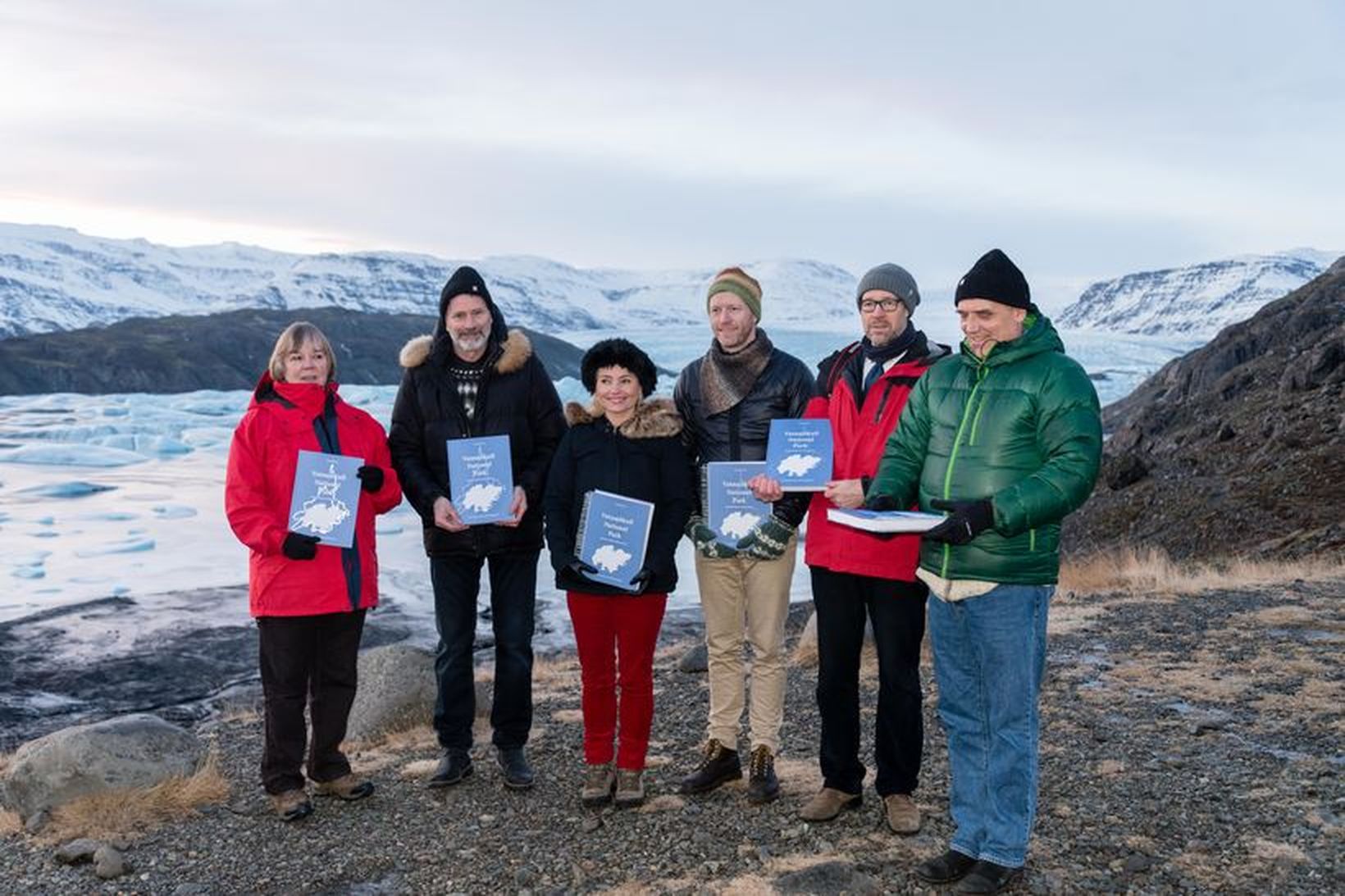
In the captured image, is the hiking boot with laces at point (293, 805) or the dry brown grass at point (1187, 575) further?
the dry brown grass at point (1187, 575)

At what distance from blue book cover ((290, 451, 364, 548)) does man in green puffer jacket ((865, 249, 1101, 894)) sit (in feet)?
8.30

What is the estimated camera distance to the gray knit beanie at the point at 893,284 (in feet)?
14.9

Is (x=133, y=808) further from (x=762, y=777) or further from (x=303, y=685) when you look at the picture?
(x=762, y=777)

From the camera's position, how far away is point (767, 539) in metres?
4.82

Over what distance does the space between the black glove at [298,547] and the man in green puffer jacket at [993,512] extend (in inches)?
103

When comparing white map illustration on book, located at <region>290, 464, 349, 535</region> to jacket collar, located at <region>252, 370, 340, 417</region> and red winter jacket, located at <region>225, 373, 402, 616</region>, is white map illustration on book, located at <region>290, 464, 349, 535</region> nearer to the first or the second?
red winter jacket, located at <region>225, 373, 402, 616</region>

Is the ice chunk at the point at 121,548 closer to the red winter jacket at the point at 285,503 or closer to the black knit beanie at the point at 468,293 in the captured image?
the red winter jacket at the point at 285,503

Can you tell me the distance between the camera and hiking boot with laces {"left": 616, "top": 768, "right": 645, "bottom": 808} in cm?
523

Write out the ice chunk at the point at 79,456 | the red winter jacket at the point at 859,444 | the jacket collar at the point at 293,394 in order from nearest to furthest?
the red winter jacket at the point at 859,444
the jacket collar at the point at 293,394
the ice chunk at the point at 79,456

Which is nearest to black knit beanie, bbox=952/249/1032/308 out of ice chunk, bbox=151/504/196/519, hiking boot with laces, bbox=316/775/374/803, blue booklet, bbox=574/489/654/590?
blue booklet, bbox=574/489/654/590

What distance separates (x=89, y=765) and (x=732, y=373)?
413cm

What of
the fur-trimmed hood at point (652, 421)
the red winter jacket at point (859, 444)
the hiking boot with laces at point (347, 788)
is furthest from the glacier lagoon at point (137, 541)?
the hiking boot with laces at point (347, 788)

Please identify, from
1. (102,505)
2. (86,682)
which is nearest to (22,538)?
(102,505)

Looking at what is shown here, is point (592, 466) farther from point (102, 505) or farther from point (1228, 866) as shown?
point (102, 505)
